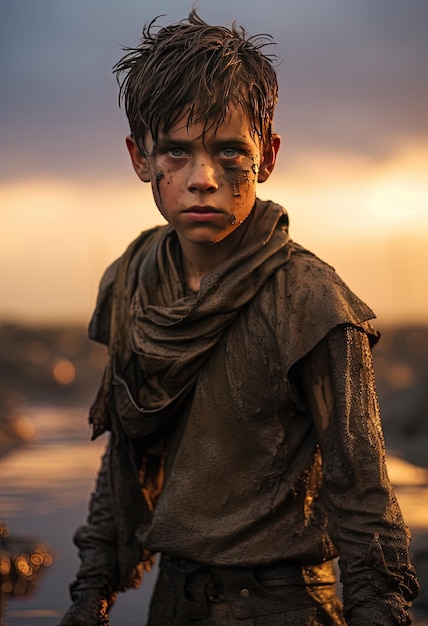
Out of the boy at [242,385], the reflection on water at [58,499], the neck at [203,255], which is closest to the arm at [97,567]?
the boy at [242,385]

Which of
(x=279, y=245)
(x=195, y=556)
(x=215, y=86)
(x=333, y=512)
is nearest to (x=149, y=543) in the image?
(x=195, y=556)

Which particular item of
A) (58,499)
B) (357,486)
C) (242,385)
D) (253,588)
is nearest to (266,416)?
(242,385)

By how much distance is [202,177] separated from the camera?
2.88m

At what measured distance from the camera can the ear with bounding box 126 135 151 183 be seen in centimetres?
308

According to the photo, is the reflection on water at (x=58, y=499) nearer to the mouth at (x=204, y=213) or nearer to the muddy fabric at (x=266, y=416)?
the muddy fabric at (x=266, y=416)

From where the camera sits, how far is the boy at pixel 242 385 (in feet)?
9.39

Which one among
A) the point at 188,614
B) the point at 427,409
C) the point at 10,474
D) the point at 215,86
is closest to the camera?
the point at 215,86

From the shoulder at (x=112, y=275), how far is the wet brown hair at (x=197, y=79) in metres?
0.39

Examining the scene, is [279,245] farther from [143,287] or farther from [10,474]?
[10,474]

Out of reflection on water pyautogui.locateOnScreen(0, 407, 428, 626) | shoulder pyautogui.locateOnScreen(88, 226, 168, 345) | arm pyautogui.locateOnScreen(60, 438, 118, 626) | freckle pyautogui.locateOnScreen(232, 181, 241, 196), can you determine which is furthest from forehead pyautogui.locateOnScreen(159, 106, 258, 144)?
reflection on water pyautogui.locateOnScreen(0, 407, 428, 626)

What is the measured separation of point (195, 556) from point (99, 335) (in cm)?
69

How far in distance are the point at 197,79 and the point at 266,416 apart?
78cm

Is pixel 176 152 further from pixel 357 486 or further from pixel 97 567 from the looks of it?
pixel 97 567

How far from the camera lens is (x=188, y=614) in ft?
10.1
